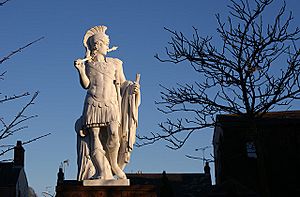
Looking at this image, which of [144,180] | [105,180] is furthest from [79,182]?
[144,180]

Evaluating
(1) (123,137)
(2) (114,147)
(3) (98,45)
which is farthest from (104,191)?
(3) (98,45)

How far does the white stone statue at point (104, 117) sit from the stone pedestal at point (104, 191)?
544mm

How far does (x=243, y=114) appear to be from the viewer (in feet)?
34.0

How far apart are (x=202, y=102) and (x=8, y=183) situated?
27066mm

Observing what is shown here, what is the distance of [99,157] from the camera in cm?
930

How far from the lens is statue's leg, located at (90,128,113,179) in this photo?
363 inches

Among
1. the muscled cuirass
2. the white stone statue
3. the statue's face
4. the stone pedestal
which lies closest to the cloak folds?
the white stone statue

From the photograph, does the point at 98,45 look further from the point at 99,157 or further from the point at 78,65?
the point at 99,157

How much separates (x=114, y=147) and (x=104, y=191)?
42.4 inches

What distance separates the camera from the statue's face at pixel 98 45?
10.0 m

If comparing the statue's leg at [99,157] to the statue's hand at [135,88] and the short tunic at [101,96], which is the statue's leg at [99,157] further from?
the statue's hand at [135,88]

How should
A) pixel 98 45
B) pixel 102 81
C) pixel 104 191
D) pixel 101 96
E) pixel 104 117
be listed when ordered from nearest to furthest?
pixel 104 191 → pixel 104 117 → pixel 101 96 → pixel 102 81 → pixel 98 45

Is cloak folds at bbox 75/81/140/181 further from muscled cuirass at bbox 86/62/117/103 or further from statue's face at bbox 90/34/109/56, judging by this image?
statue's face at bbox 90/34/109/56

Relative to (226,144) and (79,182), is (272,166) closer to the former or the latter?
(226,144)
